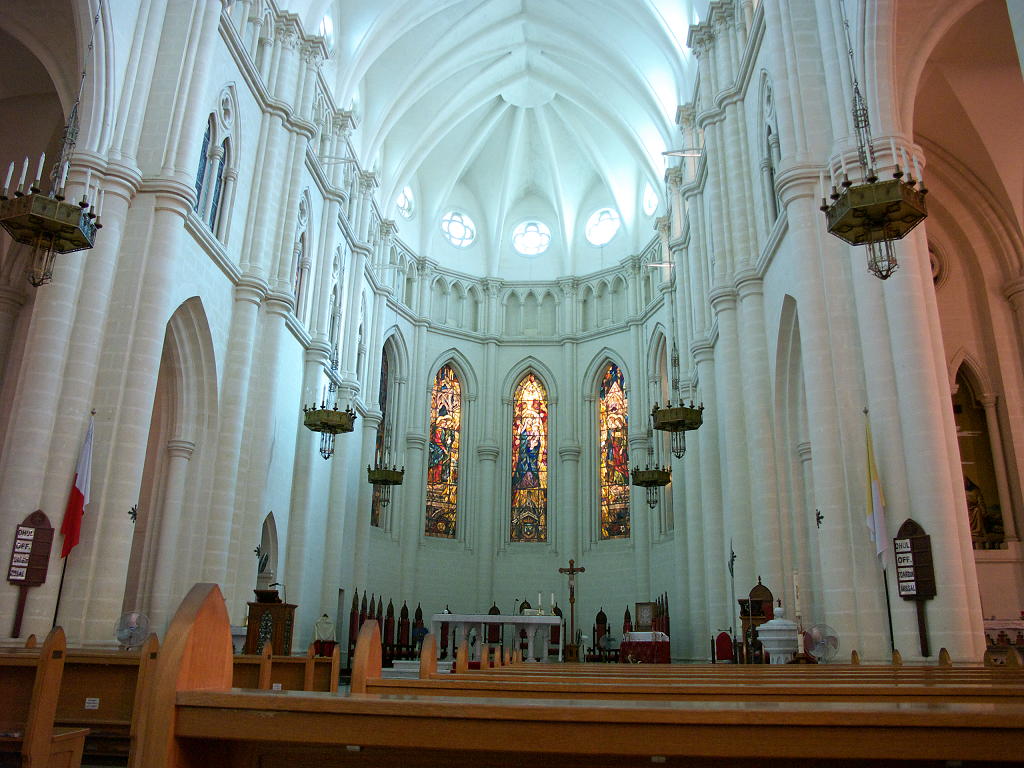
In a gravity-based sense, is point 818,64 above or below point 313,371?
above

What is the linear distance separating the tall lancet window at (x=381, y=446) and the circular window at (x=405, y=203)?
5.10m

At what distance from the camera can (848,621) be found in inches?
396

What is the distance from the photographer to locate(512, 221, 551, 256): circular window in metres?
32.2

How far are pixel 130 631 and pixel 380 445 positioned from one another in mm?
16230

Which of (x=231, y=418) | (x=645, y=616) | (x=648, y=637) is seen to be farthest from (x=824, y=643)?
(x=645, y=616)

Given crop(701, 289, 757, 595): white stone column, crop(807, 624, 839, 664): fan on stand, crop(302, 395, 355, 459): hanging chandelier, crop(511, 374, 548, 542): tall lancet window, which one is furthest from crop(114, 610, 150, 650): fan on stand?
crop(511, 374, 548, 542): tall lancet window

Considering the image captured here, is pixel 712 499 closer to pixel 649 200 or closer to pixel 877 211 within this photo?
pixel 877 211

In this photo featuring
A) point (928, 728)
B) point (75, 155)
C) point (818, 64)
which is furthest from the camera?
point (818, 64)

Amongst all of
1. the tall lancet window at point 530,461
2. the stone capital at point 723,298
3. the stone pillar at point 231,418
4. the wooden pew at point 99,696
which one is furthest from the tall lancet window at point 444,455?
the wooden pew at point 99,696

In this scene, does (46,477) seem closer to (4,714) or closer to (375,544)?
(4,714)

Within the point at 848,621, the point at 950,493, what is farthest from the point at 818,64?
the point at 848,621

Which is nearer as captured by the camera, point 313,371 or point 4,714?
point 4,714

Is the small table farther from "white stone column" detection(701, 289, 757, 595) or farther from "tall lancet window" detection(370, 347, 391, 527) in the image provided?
"tall lancet window" detection(370, 347, 391, 527)

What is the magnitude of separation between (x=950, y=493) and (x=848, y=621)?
1976 millimetres
